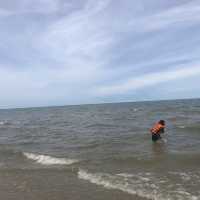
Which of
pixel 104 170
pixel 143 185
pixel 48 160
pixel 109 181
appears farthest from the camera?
pixel 48 160

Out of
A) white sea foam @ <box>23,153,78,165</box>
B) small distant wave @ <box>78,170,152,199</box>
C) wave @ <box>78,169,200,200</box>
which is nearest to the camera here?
wave @ <box>78,169,200,200</box>

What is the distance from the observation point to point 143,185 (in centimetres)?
878

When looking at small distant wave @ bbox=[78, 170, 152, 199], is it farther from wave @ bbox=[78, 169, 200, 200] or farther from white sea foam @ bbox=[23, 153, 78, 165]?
white sea foam @ bbox=[23, 153, 78, 165]

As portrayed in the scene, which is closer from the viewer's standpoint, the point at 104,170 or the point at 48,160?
the point at 104,170

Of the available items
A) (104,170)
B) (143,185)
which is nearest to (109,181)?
(143,185)

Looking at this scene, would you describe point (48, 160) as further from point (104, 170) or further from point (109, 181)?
point (109, 181)

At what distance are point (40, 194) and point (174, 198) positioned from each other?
3754 millimetres

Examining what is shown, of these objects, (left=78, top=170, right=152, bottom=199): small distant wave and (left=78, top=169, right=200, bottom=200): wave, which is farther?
(left=78, top=170, right=152, bottom=199): small distant wave

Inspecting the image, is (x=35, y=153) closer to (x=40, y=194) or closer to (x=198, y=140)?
(x=40, y=194)

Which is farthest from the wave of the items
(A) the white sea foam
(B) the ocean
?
(A) the white sea foam

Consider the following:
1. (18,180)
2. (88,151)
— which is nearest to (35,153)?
(88,151)

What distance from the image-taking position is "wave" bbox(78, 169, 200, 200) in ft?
25.9

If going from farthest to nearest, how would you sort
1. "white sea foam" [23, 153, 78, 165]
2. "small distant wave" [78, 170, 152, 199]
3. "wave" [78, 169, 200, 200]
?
"white sea foam" [23, 153, 78, 165] → "small distant wave" [78, 170, 152, 199] → "wave" [78, 169, 200, 200]

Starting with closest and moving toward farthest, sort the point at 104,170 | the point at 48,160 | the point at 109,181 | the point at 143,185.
Result: the point at 143,185 → the point at 109,181 → the point at 104,170 → the point at 48,160
